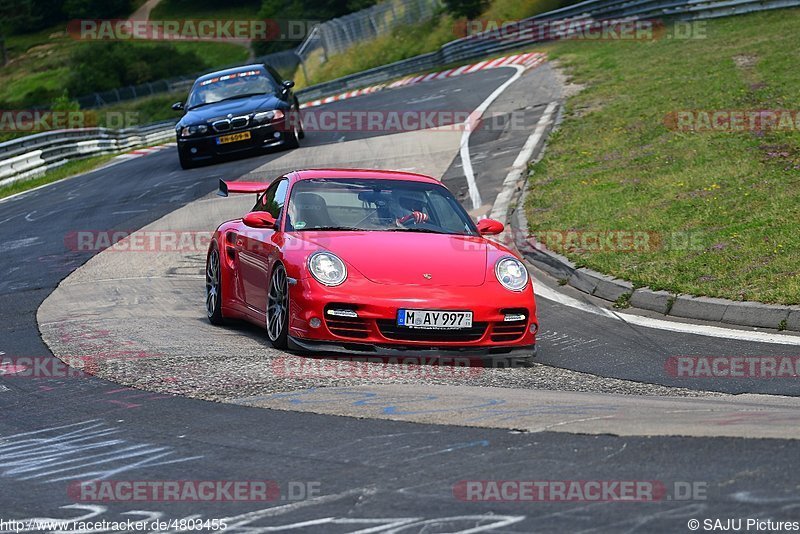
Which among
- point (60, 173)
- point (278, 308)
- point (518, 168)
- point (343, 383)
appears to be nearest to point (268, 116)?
point (518, 168)

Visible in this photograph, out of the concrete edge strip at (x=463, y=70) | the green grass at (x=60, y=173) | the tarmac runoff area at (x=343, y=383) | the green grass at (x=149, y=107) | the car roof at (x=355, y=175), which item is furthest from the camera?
the green grass at (x=149, y=107)

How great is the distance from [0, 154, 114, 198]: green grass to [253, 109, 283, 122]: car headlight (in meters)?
5.26

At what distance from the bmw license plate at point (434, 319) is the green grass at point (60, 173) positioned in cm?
1722

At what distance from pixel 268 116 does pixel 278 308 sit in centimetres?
1438

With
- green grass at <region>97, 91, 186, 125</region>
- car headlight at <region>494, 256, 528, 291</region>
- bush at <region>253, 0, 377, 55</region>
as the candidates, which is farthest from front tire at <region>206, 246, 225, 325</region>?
bush at <region>253, 0, 377, 55</region>

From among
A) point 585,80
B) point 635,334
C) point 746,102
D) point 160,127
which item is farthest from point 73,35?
point 635,334

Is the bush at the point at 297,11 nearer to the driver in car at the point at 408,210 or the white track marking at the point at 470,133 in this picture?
the white track marking at the point at 470,133

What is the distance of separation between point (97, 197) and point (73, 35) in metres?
88.6

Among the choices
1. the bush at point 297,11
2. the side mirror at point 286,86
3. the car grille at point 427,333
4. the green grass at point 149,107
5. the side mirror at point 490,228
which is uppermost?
the bush at point 297,11

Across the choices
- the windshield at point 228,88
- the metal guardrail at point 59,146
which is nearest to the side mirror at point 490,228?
the windshield at point 228,88

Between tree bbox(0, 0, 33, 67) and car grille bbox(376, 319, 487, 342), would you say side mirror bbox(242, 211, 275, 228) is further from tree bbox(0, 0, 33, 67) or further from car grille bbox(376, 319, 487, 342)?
tree bbox(0, 0, 33, 67)

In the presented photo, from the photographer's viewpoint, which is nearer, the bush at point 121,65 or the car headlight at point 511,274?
the car headlight at point 511,274

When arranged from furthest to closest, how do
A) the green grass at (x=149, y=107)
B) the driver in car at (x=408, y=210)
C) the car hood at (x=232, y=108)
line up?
1. the green grass at (x=149, y=107)
2. the car hood at (x=232, y=108)
3. the driver in car at (x=408, y=210)

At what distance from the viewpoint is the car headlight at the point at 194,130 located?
22531 mm
